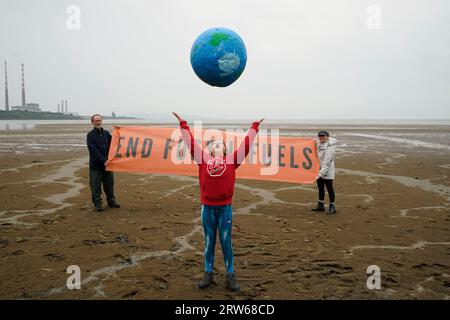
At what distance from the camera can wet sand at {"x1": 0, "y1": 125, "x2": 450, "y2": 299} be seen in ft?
14.4

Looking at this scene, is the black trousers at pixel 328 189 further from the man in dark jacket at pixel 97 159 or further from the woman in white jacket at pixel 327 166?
the man in dark jacket at pixel 97 159

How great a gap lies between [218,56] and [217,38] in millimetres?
225

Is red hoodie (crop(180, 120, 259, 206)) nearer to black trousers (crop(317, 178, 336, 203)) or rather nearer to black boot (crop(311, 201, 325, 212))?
black trousers (crop(317, 178, 336, 203))

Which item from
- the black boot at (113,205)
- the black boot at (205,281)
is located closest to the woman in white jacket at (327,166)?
the black boot at (205,281)

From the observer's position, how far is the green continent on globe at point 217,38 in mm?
4270

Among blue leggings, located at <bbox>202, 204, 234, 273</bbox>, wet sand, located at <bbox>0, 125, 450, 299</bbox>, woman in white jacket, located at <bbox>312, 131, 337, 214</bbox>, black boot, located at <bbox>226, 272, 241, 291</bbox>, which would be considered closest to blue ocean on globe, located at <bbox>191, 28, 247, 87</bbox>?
blue leggings, located at <bbox>202, 204, 234, 273</bbox>

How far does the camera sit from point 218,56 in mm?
4277

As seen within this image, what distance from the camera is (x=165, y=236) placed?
6340 mm

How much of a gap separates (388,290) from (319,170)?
4.13 m

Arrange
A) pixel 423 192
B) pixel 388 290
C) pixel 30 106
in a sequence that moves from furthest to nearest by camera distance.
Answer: pixel 30 106, pixel 423 192, pixel 388 290

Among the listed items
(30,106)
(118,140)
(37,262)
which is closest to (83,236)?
(37,262)

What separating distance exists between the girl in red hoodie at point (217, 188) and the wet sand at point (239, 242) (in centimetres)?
38

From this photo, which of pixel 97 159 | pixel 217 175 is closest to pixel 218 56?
pixel 217 175
